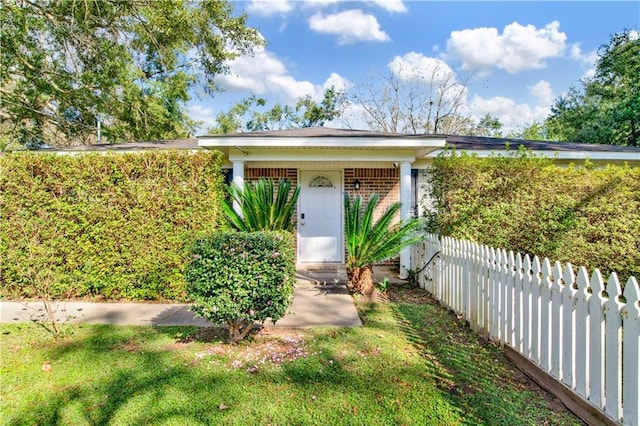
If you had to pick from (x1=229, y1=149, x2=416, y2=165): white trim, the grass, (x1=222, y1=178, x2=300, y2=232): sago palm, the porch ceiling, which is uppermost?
the porch ceiling

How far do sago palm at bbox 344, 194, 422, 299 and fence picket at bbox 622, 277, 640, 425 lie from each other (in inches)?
143

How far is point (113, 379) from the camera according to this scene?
9.89 ft

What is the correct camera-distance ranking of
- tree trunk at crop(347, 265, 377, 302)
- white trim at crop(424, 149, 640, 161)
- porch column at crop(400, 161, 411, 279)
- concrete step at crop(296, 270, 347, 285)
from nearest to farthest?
tree trunk at crop(347, 265, 377, 302) → concrete step at crop(296, 270, 347, 285) → porch column at crop(400, 161, 411, 279) → white trim at crop(424, 149, 640, 161)

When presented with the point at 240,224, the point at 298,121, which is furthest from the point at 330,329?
the point at 298,121

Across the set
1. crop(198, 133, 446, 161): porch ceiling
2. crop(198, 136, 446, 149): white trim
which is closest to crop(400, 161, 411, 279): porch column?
crop(198, 133, 446, 161): porch ceiling

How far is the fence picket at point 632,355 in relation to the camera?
2.00 m

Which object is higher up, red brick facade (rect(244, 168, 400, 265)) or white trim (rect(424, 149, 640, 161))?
white trim (rect(424, 149, 640, 161))

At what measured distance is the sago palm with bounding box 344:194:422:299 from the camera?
18.7 feet

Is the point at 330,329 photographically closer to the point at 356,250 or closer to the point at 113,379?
the point at 356,250

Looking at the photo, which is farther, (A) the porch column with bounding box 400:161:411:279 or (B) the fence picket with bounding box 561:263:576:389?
(A) the porch column with bounding box 400:161:411:279

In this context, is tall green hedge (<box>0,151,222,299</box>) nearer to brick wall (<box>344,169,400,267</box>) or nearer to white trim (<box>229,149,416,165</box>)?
white trim (<box>229,149,416,165</box>)

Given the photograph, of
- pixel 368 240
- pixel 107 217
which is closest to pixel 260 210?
pixel 368 240

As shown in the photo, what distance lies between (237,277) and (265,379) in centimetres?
96

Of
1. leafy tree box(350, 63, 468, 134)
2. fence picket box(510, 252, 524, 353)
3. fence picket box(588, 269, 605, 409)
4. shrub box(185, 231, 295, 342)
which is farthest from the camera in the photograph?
Answer: leafy tree box(350, 63, 468, 134)
